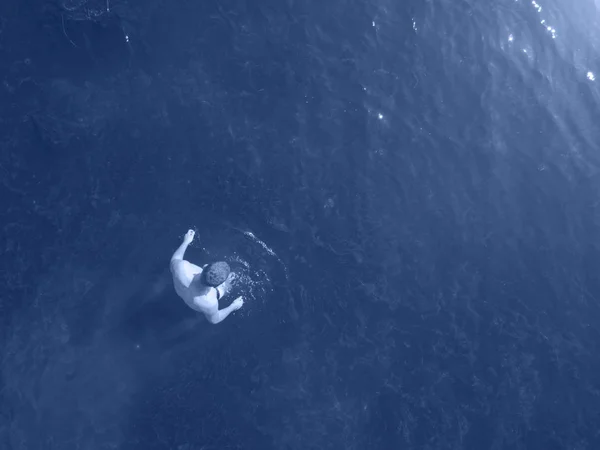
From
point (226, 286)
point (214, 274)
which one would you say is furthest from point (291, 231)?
point (214, 274)

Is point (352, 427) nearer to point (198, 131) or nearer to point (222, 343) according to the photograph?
point (222, 343)

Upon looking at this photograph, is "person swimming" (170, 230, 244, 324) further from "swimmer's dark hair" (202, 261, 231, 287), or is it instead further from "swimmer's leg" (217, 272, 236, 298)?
"swimmer's leg" (217, 272, 236, 298)

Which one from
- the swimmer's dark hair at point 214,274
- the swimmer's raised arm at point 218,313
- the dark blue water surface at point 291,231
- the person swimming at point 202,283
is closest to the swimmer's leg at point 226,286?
the person swimming at point 202,283

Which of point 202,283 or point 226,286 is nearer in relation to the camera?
point 202,283

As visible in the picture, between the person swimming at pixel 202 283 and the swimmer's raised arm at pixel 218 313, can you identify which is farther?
the swimmer's raised arm at pixel 218 313

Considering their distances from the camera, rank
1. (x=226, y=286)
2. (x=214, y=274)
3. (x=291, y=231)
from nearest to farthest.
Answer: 1. (x=214, y=274)
2. (x=226, y=286)
3. (x=291, y=231)

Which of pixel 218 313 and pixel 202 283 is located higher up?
pixel 202 283

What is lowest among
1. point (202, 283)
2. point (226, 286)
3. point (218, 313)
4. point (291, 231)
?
point (226, 286)

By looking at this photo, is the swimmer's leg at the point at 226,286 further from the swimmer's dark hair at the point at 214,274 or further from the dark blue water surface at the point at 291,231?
the swimmer's dark hair at the point at 214,274

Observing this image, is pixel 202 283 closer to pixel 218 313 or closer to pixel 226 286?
pixel 218 313
